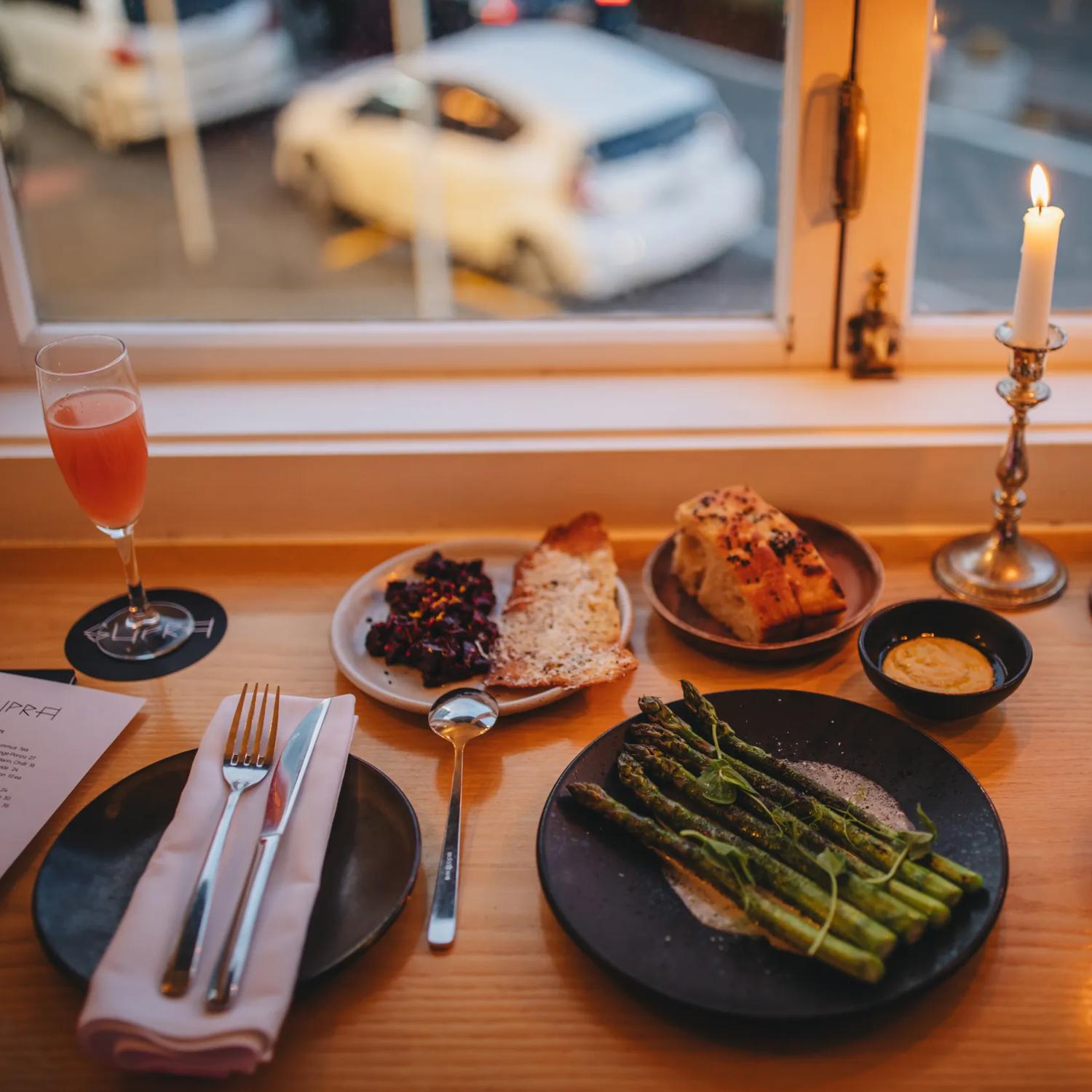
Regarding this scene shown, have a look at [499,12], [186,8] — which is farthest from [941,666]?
[186,8]

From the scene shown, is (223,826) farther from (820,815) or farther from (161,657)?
(820,815)

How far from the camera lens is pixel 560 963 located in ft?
2.90

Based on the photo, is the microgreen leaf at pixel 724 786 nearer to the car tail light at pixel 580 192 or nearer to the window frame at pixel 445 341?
the window frame at pixel 445 341

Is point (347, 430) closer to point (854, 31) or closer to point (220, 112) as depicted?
point (220, 112)

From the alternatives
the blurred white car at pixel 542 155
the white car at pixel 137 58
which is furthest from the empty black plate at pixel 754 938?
the white car at pixel 137 58

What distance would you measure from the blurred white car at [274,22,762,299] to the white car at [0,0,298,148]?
7 centimetres

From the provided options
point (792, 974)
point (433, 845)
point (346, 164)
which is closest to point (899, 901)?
point (792, 974)

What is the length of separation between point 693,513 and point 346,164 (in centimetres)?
79

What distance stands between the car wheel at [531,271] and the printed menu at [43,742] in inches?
32.1

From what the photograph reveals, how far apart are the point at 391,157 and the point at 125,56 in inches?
15.0

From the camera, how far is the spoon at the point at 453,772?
A: 2.97ft

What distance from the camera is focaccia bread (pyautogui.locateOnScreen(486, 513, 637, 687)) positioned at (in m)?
1.14

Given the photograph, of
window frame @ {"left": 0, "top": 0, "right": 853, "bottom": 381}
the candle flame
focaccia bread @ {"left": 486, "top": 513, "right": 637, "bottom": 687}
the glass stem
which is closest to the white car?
window frame @ {"left": 0, "top": 0, "right": 853, "bottom": 381}

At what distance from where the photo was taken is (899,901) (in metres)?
0.85
